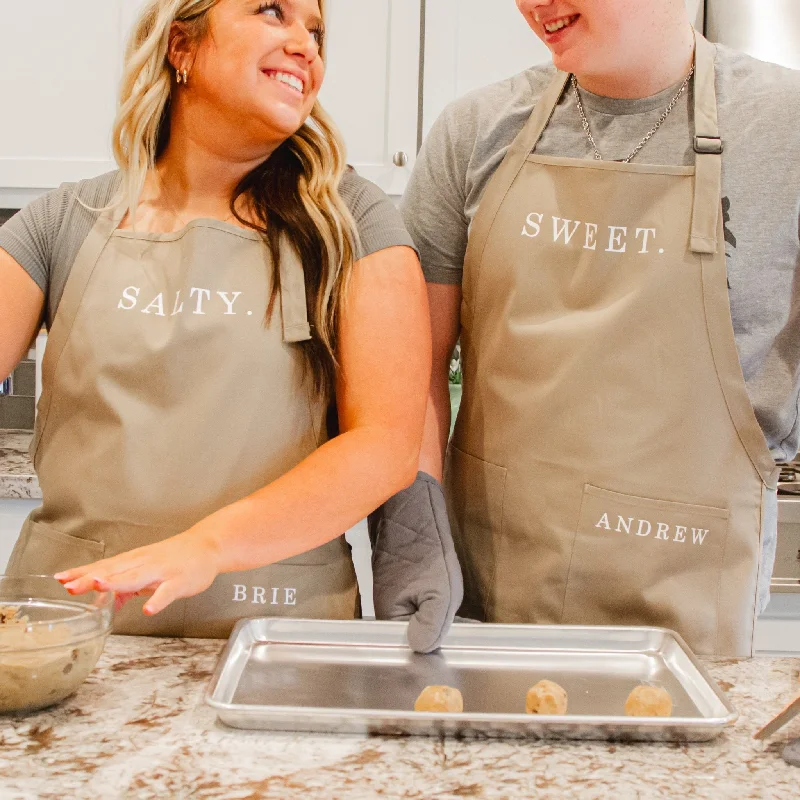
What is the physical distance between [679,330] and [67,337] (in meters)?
0.72

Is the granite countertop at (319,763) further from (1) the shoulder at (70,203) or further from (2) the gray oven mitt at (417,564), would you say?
(1) the shoulder at (70,203)

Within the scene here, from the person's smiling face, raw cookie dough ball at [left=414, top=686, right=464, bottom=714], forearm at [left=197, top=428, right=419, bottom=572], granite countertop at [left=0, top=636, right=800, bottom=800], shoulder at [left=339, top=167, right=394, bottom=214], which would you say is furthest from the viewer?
shoulder at [left=339, top=167, right=394, bottom=214]

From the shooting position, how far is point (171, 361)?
44.8 inches

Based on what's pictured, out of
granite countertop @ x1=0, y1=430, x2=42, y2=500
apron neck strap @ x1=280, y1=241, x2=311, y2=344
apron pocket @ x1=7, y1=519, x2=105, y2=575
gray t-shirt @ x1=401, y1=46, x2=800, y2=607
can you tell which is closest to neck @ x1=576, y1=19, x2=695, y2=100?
gray t-shirt @ x1=401, y1=46, x2=800, y2=607

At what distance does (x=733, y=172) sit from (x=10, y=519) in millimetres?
1695

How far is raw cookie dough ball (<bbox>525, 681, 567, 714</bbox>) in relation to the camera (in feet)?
2.80

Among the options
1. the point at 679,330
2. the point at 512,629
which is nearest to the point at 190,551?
the point at 512,629

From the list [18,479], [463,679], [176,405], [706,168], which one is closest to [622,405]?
[706,168]

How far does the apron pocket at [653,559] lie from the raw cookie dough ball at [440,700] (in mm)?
400

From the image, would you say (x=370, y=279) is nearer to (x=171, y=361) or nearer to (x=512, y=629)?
(x=171, y=361)

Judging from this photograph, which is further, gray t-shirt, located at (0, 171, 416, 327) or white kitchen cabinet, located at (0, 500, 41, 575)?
white kitchen cabinet, located at (0, 500, 41, 575)

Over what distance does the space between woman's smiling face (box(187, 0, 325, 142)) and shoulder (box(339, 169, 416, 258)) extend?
12cm

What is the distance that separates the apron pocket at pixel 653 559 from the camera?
120 centimetres

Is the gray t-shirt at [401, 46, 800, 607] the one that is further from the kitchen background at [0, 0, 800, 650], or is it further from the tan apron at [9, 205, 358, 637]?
the kitchen background at [0, 0, 800, 650]
